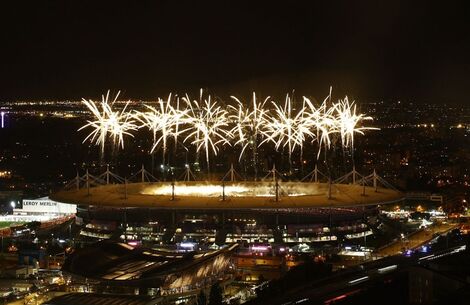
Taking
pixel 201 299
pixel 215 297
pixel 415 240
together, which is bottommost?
pixel 415 240

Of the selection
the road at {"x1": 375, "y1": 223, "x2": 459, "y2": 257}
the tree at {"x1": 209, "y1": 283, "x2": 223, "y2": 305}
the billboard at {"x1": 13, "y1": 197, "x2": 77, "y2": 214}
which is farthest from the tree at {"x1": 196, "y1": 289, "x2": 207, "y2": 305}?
the billboard at {"x1": 13, "y1": 197, "x2": 77, "y2": 214}

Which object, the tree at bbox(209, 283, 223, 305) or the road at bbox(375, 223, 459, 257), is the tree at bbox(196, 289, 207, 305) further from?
the road at bbox(375, 223, 459, 257)

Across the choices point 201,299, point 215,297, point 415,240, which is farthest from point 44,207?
point 215,297

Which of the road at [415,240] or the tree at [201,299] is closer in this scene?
the tree at [201,299]

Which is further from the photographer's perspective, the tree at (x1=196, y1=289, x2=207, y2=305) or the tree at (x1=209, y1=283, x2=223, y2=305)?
the tree at (x1=196, y1=289, x2=207, y2=305)

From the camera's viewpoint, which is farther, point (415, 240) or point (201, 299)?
point (415, 240)

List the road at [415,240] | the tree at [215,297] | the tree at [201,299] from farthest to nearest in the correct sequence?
the road at [415,240], the tree at [201,299], the tree at [215,297]

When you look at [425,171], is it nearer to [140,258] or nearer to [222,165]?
[222,165]

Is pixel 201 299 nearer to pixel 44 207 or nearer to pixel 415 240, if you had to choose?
pixel 415 240

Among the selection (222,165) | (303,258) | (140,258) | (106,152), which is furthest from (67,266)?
(106,152)

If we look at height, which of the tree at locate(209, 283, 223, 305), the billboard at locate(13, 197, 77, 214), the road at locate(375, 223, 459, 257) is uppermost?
the billboard at locate(13, 197, 77, 214)

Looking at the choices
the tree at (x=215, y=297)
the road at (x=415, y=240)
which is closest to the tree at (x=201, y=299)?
the tree at (x=215, y=297)

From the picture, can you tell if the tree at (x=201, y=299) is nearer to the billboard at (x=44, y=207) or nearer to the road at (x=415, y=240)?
the road at (x=415, y=240)
